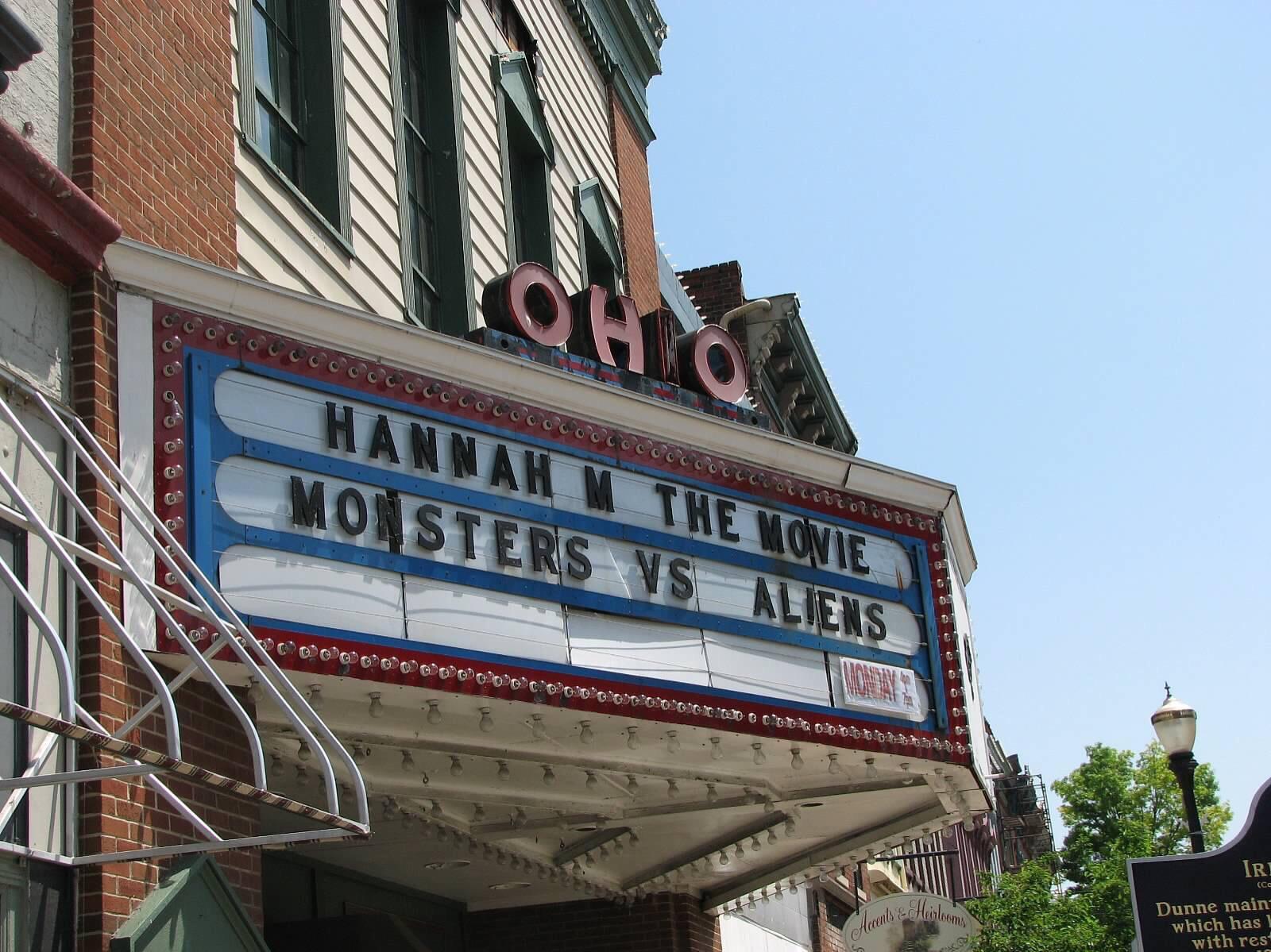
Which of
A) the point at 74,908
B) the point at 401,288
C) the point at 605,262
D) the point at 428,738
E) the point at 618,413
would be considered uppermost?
the point at 605,262

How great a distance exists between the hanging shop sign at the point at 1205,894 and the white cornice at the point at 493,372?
2953mm

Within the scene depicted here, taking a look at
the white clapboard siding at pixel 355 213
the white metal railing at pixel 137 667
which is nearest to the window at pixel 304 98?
→ the white clapboard siding at pixel 355 213

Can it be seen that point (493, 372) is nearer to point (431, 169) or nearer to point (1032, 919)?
point (431, 169)

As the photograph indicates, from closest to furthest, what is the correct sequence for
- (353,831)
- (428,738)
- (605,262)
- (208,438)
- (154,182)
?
(353,831)
(208,438)
(154,182)
(428,738)
(605,262)

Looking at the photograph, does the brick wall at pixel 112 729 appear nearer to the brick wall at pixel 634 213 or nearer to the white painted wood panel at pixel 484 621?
the white painted wood panel at pixel 484 621

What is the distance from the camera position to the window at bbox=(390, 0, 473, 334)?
13.7 meters

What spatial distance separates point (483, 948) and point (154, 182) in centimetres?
921

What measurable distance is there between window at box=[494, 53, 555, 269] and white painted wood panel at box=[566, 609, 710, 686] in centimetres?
688

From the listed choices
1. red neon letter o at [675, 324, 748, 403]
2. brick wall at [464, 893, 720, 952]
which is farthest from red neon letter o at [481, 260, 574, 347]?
brick wall at [464, 893, 720, 952]

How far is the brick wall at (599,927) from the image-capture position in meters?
15.4

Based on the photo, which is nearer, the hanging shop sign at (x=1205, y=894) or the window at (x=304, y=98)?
the window at (x=304, y=98)

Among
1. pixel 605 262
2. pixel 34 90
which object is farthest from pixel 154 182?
pixel 605 262

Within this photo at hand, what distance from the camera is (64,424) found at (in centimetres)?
747

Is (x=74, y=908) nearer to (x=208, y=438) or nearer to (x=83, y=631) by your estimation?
(x=83, y=631)
